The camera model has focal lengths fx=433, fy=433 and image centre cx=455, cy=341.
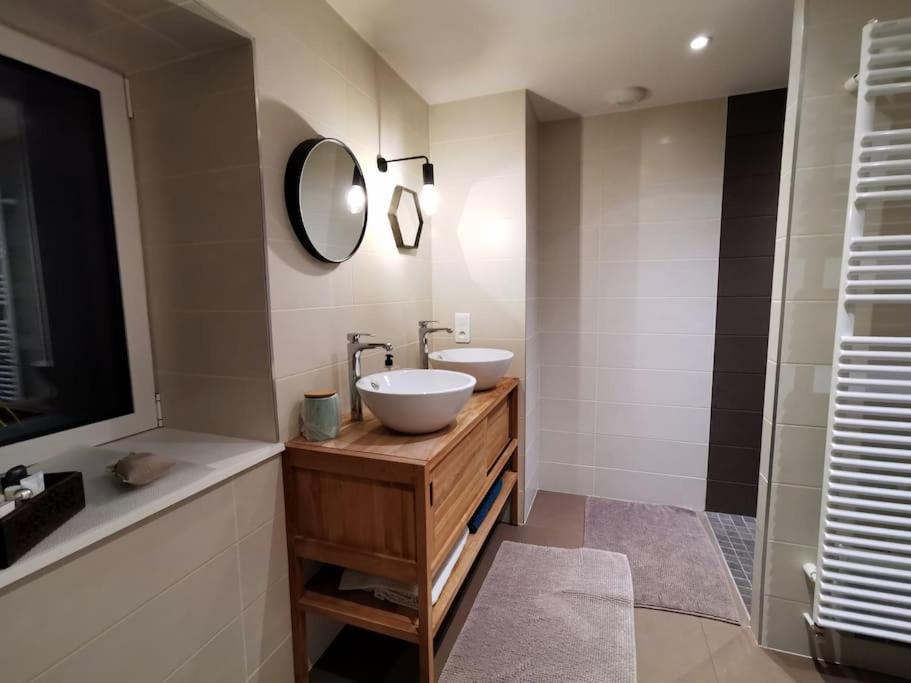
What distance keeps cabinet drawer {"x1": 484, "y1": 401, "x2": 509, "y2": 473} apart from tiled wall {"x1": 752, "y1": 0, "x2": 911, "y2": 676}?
3.33ft

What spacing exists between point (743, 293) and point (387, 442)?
6.77 feet

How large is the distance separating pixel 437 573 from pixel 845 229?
167 centimetres

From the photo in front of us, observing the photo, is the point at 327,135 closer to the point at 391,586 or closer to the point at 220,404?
the point at 220,404

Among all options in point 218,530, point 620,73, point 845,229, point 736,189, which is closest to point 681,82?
point 620,73

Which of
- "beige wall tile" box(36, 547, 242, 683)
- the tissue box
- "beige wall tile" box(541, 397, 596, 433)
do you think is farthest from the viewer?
"beige wall tile" box(541, 397, 596, 433)

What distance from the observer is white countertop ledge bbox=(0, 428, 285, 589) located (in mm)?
802

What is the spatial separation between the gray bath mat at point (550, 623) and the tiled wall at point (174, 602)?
0.66 m

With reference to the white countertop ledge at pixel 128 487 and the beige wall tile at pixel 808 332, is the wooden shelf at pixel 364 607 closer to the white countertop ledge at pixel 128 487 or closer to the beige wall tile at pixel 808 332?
the white countertop ledge at pixel 128 487

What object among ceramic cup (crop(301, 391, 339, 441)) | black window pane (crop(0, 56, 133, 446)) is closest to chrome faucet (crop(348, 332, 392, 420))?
ceramic cup (crop(301, 391, 339, 441))

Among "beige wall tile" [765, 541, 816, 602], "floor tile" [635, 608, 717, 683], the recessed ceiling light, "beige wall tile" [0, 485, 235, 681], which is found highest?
the recessed ceiling light

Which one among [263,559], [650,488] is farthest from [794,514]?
[263,559]

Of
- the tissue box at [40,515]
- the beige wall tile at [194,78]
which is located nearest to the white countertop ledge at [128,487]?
the tissue box at [40,515]

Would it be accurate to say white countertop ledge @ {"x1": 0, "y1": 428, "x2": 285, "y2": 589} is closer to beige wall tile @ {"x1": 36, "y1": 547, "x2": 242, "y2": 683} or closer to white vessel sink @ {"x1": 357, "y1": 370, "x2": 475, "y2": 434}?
beige wall tile @ {"x1": 36, "y1": 547, "x2": 242, "y2": 683}

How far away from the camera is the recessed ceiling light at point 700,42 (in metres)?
1.73
